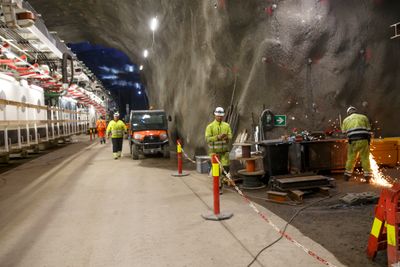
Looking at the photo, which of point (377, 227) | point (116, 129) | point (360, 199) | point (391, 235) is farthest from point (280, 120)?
point (116, 129)

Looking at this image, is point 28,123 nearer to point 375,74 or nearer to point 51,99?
point 51,99

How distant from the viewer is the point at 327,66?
1170cm

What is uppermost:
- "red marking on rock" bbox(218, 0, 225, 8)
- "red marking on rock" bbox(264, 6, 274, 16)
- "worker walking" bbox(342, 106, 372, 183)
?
"red marking on rock" bbox(218, 0, 225, 8)

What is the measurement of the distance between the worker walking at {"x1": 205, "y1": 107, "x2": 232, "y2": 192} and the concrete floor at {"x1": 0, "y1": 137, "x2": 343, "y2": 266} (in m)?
1.05

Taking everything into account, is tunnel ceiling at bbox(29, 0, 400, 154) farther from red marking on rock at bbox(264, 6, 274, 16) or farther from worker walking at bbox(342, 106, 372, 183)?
worker walking at bbox(342, 106, 372, 183)

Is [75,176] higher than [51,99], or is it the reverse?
[51,99]

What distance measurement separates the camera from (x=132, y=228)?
600 centimetres

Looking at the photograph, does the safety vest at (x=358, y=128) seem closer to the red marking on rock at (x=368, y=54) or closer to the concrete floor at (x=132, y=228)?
the red marking on rock at (x=368, y=54)

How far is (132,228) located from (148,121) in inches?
467

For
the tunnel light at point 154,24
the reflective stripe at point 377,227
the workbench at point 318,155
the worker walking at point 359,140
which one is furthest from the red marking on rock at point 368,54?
the tunnel light at point 154,24

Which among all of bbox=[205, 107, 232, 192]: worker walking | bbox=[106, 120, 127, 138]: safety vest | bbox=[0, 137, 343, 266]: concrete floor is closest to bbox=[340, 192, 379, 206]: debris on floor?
bbox=[0, 137, 343, 266]: concrete floor

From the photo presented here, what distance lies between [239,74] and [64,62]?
9066 mm

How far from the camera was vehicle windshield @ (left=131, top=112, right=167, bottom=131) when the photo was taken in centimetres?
1727

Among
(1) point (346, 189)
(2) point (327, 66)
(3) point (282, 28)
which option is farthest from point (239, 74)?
(1) point (346, 189)
